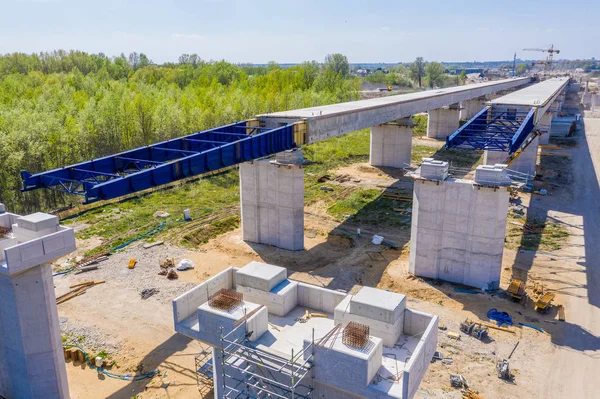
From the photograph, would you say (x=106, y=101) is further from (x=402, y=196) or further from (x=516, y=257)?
(x=516, y=257)

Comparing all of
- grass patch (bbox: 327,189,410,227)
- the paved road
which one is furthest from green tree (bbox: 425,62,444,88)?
grass patch (bbox: 327,189,410,227)

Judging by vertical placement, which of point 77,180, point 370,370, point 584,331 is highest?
point 77,180

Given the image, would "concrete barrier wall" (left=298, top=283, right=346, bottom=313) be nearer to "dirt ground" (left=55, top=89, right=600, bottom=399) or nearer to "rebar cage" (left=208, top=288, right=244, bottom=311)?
"rebar cage" (left=208, top=288, right=244, bottom=311)

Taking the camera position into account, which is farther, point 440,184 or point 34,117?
point 34,117

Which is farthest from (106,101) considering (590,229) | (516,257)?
(590,229)

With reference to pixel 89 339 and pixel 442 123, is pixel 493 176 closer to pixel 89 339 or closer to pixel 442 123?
pixel 89 339

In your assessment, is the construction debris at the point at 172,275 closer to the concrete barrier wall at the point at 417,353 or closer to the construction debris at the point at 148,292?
the construction debris at the point at 148,292

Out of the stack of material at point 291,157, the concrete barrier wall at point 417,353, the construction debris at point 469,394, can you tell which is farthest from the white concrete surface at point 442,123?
the concrete barrier wall at point 417,353
